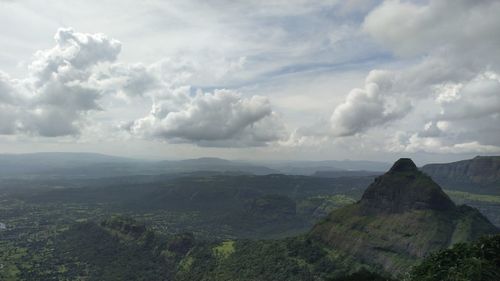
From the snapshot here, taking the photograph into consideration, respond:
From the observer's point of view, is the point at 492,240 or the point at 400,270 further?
the point at 400,270

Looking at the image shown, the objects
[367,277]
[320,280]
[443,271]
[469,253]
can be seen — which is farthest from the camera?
[320,280]

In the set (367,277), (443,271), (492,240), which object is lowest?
(367,277)

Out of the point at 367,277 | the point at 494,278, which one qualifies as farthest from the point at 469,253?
the point at 367,277

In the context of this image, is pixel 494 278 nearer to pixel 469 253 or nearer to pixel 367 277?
pixel 469 253

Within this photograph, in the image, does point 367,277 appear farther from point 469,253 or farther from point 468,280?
point 468,280

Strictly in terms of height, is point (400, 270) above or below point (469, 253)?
below

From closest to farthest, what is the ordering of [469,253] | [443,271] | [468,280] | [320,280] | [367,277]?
[468,280]
[443,271]
[469,253]
[367,277]
[320,280]
